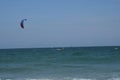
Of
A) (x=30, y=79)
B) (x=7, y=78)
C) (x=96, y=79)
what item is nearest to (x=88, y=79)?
(x=96, y=79)

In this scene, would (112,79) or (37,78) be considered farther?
(37,78)

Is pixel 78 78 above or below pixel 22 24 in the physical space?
below

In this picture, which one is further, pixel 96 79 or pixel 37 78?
pixel 37 78

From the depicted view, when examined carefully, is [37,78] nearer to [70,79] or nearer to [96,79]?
[70,79]

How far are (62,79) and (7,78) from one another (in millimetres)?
3712

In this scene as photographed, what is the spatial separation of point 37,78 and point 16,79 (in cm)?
145

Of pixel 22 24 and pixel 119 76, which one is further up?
pixel 22 24

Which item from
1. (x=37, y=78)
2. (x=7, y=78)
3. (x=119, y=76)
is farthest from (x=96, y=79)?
(x=7, y=78)

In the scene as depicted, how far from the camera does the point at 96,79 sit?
816 inches

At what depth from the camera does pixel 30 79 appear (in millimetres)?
21531

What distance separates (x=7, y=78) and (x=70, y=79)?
4143 millimetres

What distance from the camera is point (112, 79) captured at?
2059 centimetres

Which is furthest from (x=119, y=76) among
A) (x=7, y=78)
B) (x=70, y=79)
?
(x=7, y=78)

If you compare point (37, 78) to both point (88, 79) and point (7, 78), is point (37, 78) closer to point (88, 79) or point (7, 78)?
point (7, 78)
